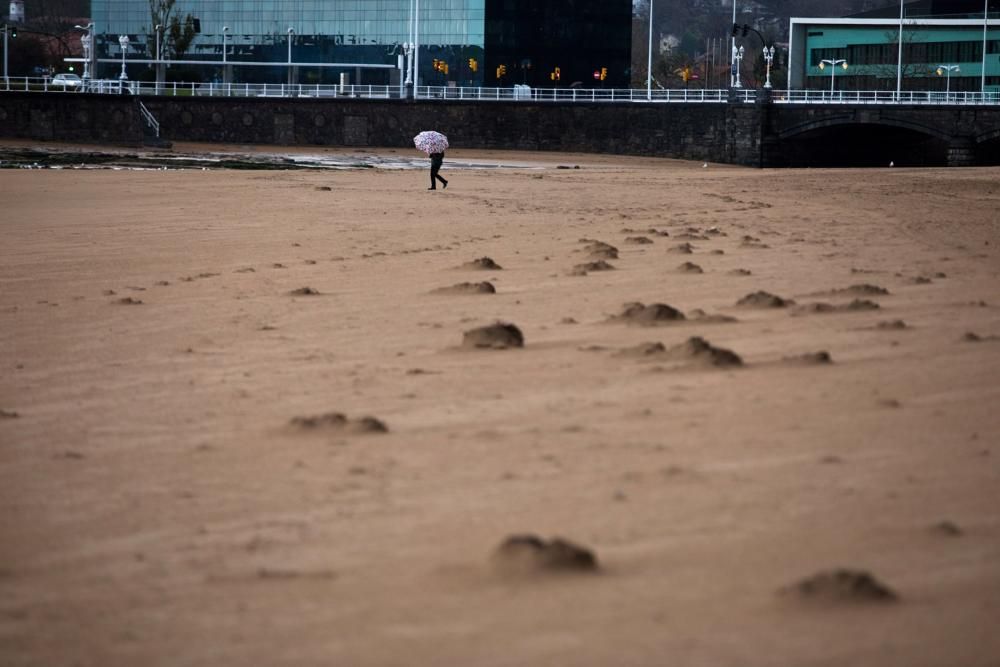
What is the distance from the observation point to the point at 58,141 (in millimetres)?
70125

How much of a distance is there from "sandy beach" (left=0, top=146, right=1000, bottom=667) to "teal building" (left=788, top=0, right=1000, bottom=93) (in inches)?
3458

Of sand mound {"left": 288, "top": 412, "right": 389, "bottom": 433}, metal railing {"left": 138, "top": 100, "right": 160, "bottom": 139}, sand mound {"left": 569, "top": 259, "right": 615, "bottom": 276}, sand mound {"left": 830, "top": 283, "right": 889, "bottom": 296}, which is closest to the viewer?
sand mound {"left": 288, "top": 412, "right": 389, "bottom": 433}

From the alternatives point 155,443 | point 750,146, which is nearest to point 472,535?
point 155,443

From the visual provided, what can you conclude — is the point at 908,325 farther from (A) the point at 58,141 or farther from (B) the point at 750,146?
(A) the point at 58,141

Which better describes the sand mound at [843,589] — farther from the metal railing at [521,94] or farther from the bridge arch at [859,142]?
the metal railing at [521,94]

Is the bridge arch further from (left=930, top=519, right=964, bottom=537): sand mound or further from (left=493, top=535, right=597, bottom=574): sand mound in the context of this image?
(left=493, top=535, right=597, bottom=574): sand mound

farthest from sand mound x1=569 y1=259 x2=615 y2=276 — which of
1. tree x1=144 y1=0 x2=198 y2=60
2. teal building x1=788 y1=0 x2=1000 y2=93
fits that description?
Result: tree x1=144 y1=0 x2=198 y2=60

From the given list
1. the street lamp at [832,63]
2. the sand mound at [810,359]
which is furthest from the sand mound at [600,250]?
the street lamp at [832,63]

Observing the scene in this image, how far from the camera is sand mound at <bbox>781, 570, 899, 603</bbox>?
4230 millimetres

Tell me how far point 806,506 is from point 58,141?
69.4m

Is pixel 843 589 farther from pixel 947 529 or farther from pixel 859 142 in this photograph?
pixel 859 142

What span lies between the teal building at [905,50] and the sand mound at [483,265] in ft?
279

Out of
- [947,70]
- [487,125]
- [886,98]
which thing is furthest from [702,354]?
[947,70]

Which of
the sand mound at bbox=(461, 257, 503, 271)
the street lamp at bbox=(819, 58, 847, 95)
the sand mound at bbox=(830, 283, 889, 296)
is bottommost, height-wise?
the sand mound at bbox=(461, 257, 503, 271)
